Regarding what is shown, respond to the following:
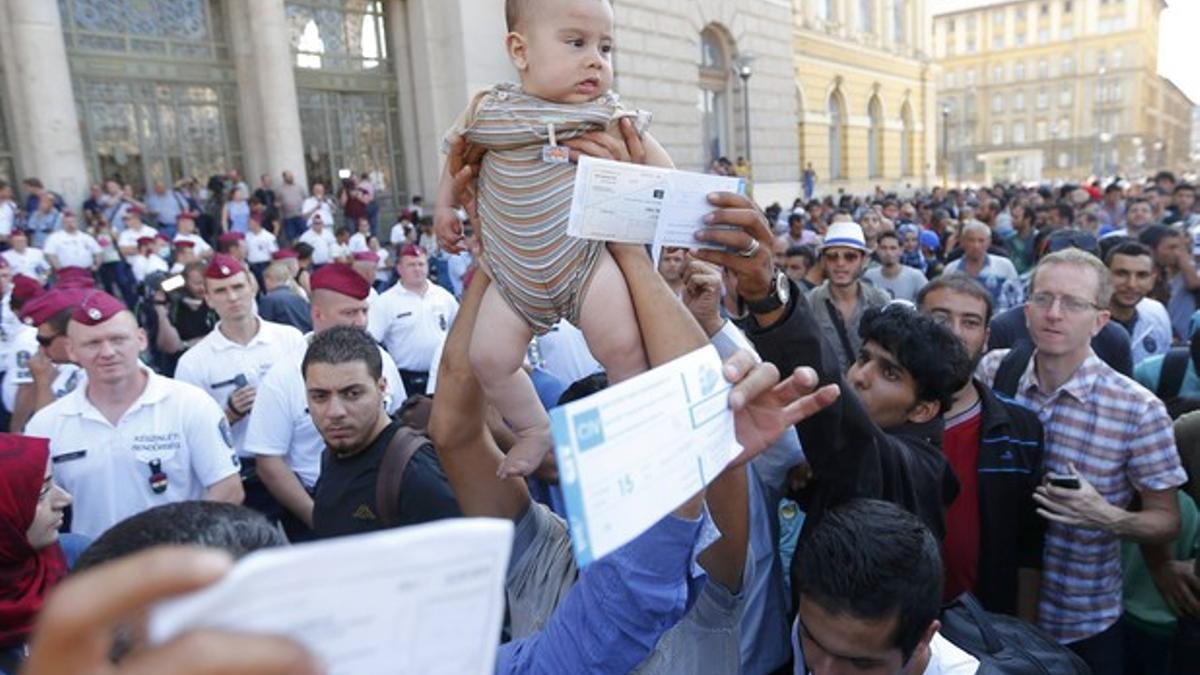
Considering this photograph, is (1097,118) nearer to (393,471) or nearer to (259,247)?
(259,247)

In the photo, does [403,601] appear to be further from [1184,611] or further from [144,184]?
[144,184]

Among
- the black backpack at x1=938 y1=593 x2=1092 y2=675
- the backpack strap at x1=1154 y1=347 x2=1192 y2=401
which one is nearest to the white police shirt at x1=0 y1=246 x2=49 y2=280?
the black backpack at x1=938 y1=593 x2=1092 y2=675

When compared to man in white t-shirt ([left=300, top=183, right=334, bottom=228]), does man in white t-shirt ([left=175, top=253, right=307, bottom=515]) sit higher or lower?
lower

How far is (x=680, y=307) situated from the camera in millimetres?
1694

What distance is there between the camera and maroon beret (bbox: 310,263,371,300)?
15.0 feet

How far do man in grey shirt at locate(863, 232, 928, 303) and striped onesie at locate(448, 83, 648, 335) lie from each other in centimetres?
495

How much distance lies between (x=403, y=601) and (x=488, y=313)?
4.25ft

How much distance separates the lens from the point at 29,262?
9297 mm

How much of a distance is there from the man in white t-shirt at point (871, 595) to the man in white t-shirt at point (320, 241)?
1070cm

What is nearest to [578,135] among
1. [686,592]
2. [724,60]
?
[686,592]

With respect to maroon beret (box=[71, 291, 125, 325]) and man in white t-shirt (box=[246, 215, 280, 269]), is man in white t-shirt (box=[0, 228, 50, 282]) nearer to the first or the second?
man in white t-shirt (box=[246, 215, 280, 269])

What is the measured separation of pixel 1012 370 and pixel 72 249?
1139 cm

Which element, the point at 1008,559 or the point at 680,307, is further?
the point at 1008,559

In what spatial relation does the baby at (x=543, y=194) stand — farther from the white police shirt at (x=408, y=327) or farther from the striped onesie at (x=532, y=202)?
the white police shirt at (x=408, y=327)
